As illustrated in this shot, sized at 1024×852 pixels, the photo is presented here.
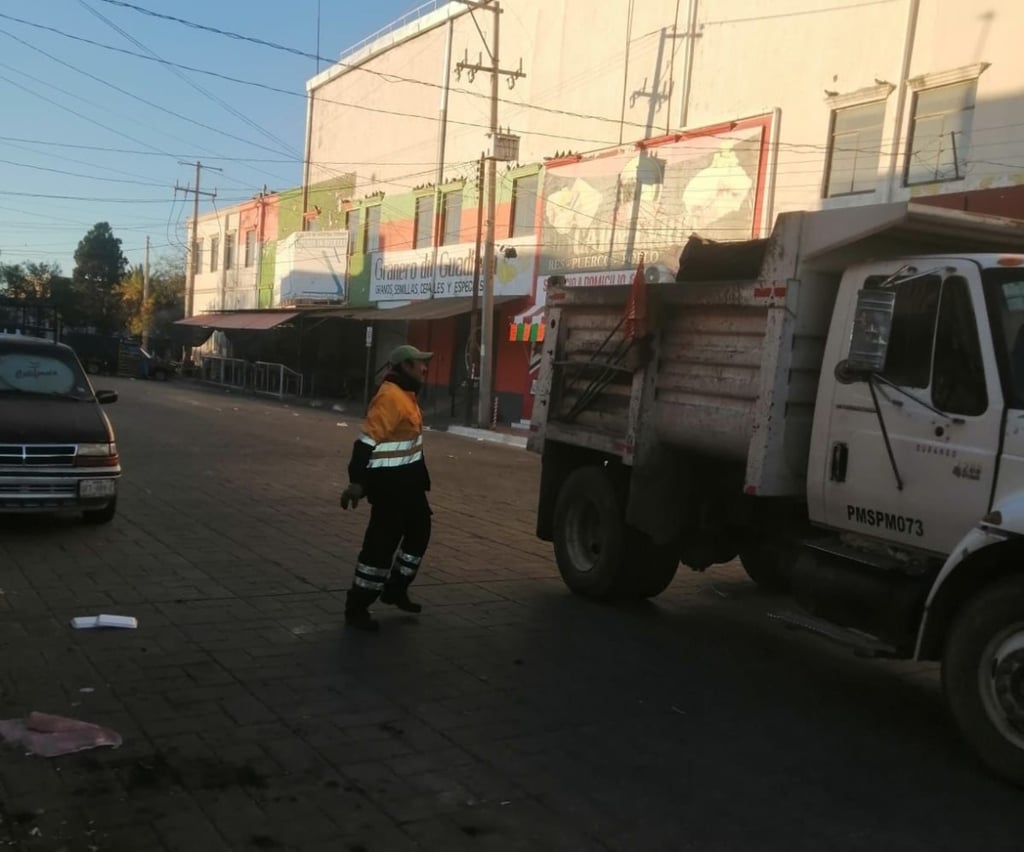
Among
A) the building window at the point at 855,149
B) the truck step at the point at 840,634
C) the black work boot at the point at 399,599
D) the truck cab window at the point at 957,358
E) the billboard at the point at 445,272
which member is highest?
the building window at the point at 855,149

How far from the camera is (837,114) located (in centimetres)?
1712

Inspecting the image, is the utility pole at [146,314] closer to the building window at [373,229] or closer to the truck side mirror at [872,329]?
the building window at [373,229]

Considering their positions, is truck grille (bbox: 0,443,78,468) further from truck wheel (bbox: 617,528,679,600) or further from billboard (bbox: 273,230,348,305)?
billboard (bbox: 273,230,348,305)

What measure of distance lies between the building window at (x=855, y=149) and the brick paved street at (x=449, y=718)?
35.3 ft

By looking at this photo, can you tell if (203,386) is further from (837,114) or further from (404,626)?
(404,626)

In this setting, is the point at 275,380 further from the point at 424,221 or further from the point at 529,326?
the point at 529,326

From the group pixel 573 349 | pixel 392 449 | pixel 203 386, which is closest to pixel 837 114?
pixel 573 349

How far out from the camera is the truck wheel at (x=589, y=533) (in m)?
6.78

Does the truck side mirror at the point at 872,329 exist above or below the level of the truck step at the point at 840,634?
above

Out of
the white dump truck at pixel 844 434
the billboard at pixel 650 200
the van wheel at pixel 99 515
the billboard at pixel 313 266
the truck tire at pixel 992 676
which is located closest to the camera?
the truck tire at pixel 992 676

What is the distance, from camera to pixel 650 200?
21.2m

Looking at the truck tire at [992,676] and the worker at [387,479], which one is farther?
the worker at [387,479]

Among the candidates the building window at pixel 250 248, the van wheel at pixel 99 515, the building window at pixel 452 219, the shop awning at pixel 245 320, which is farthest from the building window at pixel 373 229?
the van wheel at pixel 99 515

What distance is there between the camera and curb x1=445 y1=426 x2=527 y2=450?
2112cm
